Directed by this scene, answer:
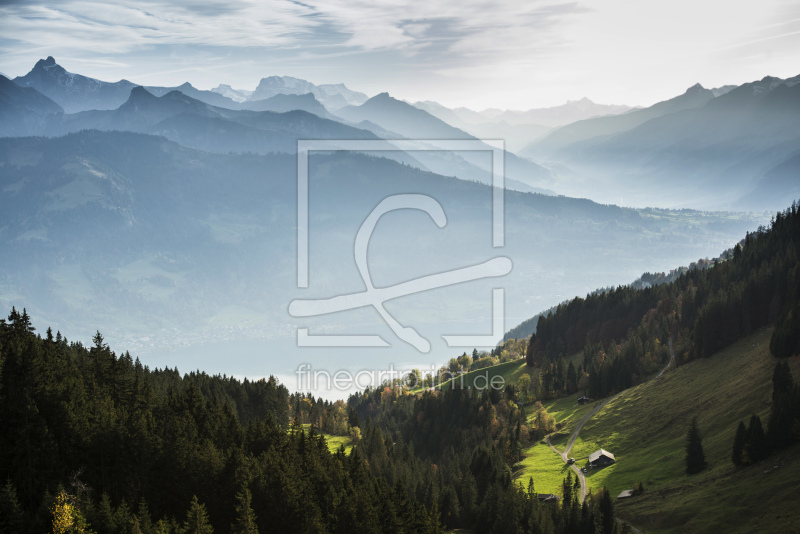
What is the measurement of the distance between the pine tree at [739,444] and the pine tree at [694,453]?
17.8ft

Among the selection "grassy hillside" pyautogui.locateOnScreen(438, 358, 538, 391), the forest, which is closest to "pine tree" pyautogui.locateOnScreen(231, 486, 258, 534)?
the forest

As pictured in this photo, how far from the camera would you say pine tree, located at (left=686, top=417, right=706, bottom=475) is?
298ft

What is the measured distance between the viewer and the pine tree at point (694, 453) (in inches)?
3573

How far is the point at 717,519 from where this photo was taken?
75.0m

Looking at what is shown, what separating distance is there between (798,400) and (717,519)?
20.1m

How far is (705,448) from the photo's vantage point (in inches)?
3733

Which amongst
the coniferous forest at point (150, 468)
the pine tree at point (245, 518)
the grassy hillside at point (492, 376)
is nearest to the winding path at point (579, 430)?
the coniferous forest at point (150, 468)

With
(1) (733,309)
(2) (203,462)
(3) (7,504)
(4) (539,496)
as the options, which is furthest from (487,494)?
(1) (733,309)

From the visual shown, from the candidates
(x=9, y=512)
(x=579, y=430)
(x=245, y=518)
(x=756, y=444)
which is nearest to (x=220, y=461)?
(x=245, y=518)

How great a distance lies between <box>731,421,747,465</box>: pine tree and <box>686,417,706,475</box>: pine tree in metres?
5.43

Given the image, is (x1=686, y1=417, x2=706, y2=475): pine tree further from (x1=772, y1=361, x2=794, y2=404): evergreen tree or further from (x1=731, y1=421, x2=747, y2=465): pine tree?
(x1=772, y1=361, x2=794, y2=404): evergreen tree

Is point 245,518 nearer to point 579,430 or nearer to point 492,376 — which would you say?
point 579,430

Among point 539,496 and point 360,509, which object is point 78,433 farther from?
point 539,496

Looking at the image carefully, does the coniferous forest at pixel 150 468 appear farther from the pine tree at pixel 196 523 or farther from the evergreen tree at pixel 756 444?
the evergreen tree at pixel 756 444
